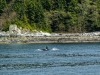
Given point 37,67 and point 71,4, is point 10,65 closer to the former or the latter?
point 37,67

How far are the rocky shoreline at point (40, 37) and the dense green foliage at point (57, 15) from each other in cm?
486

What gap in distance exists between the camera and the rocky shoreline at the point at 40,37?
123 m

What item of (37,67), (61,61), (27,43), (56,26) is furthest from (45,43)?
(37,67)

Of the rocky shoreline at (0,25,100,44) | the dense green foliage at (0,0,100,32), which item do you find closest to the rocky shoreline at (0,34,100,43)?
the rocky shoreline at (0,25,100,44)

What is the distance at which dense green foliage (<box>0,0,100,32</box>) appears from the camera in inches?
5217

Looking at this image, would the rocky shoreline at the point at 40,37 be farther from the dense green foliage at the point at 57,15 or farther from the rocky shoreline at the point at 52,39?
the dense green foliage at the point at 57,15

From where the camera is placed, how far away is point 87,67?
64.8m

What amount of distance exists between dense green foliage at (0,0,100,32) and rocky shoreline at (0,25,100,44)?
15.9ft

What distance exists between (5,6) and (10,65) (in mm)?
68448

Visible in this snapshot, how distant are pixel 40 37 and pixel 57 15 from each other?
1422cm

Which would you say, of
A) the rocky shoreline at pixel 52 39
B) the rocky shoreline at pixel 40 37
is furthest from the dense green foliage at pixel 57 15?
the rocky shoreline at pixel 52 39

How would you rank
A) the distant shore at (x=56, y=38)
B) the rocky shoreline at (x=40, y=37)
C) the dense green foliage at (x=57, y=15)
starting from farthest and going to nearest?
1. the dense green foliage at (x=57, y=15)
2. the rocky shoreline at (x=40, y=37)
3. the distant shore at (x=56, y=38)

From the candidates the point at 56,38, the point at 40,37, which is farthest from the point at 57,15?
the point at 40,37

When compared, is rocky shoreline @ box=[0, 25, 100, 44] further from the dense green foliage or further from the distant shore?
the dense green foliage
